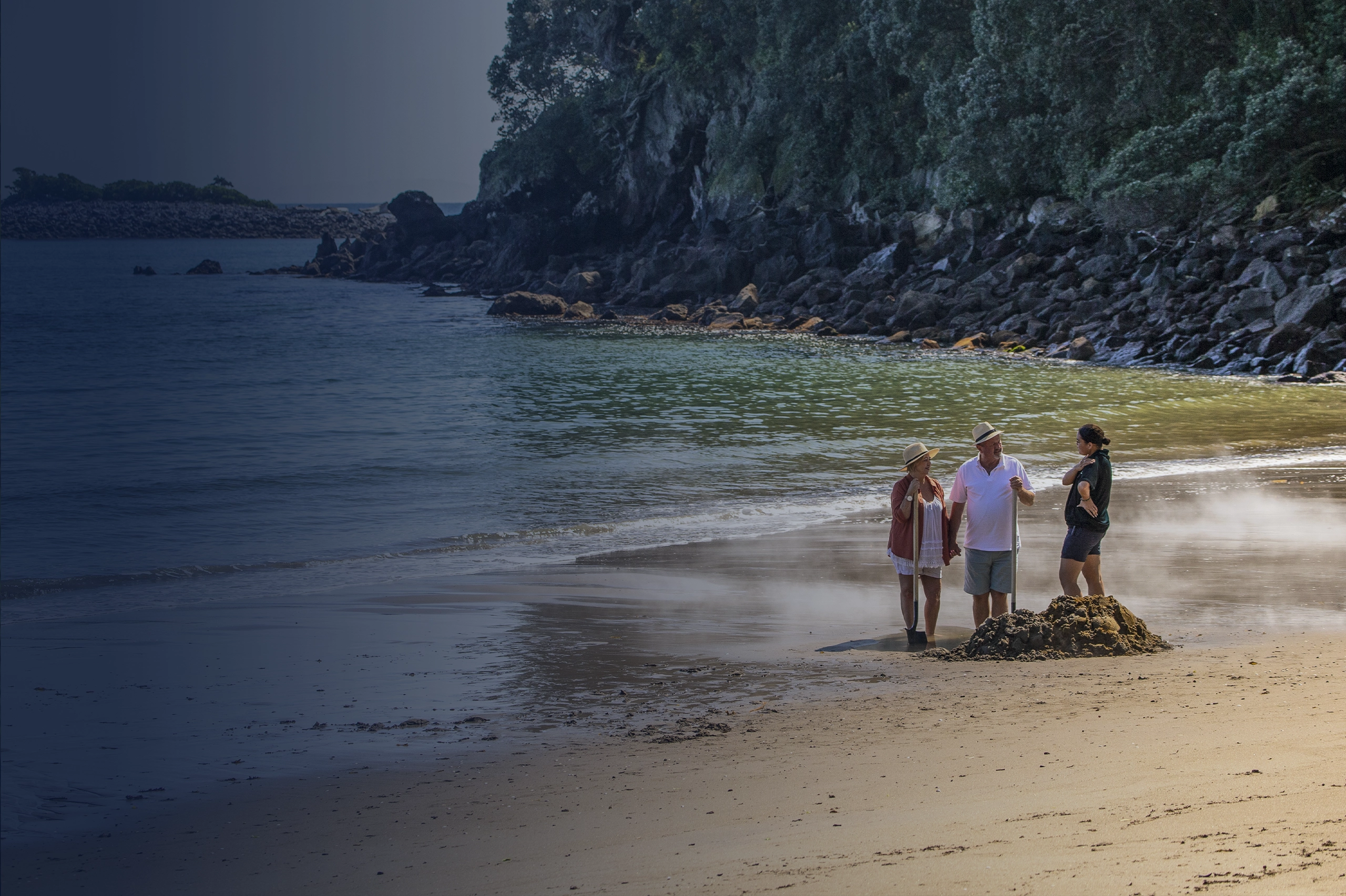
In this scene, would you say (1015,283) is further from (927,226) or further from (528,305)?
(528,305)

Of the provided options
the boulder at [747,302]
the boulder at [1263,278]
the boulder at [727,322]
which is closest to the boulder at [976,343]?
the boulder at [1263,278]

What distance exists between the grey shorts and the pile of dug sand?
360mm

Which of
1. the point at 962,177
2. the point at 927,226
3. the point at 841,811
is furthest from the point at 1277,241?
the point at 841,811

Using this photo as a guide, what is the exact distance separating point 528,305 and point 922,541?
44597 millimetres

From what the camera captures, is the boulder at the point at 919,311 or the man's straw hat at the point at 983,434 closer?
the man's straw hat at the point at 983,434

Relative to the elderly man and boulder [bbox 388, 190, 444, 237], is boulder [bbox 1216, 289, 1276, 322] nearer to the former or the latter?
the elderly man

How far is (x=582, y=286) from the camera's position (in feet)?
180

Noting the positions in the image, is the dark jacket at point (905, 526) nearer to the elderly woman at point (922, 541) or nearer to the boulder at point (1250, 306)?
the elderly woman at point (922, 541)

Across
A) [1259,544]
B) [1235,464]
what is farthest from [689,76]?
[1259,544]

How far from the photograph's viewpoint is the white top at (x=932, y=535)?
7.92 m

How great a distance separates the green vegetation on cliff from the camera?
3095cm

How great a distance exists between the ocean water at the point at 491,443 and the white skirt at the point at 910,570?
4268 mm

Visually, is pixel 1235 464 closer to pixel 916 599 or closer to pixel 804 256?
pixel 916 599

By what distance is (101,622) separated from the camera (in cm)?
902
